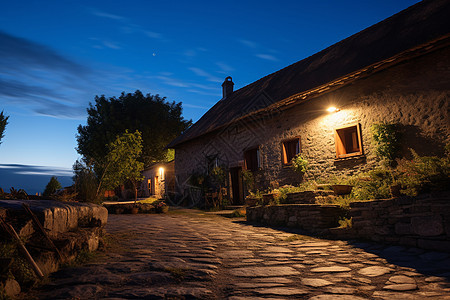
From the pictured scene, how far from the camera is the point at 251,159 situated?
12281 millimetres

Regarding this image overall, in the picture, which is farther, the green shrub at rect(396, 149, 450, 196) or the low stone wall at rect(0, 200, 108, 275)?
the green shrub at rect(396, 149, 450, 196)

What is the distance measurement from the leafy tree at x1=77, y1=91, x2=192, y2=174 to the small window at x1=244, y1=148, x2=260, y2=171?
18032 mm

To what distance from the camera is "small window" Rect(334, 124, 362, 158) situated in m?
8.47

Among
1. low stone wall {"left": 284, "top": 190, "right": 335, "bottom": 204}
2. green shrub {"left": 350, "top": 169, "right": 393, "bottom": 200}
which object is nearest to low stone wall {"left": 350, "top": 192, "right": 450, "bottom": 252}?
green shrub {"left": 350, "top": 169, "right": 393, "bottom": 200}

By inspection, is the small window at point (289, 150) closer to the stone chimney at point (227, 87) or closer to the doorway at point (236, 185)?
the doorway at point (236, 185)

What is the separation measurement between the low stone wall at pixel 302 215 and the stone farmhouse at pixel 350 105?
2307mm

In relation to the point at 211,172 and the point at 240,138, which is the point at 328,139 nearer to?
the point at 240,138

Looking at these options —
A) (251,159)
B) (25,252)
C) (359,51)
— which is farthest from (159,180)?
(25,252)

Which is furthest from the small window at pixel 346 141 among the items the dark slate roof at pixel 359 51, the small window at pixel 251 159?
the small window at pixel 251 159

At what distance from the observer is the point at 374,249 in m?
4.50

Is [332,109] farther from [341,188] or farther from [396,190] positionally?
[396,190]

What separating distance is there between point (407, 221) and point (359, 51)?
22.8 ft

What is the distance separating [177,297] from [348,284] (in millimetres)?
1729

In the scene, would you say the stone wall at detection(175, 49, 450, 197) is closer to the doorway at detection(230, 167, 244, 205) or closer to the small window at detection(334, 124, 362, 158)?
the small window at detection(334, 124, 362, 158)
